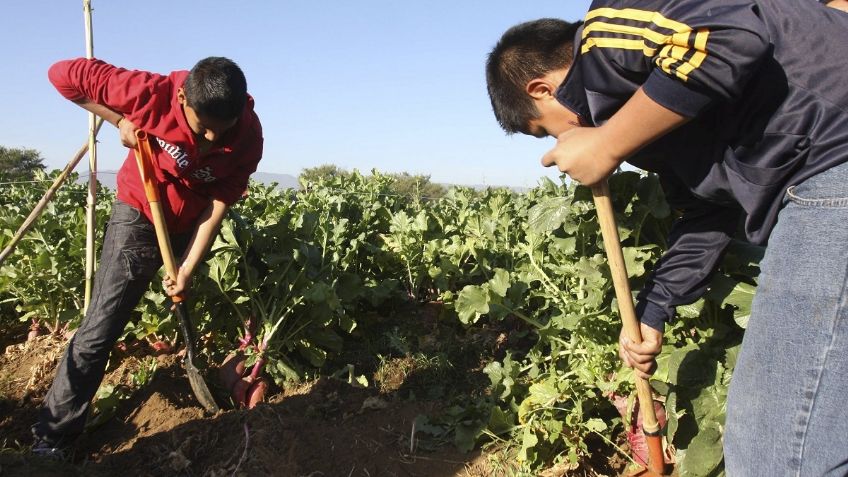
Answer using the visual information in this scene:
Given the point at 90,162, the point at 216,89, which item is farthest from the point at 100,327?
the point at 216,89

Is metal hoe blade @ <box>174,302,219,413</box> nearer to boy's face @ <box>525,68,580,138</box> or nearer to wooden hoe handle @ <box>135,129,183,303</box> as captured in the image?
wooden hoe handle @ <box>135,129,183,303</box>

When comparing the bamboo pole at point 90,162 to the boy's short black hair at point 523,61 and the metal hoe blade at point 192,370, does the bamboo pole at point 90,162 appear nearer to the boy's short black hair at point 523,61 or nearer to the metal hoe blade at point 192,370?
the metal hoe blade at point 192,370

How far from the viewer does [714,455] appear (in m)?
2.30

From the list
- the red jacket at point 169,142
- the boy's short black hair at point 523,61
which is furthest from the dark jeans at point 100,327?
the boy's short black hair at point 523,61

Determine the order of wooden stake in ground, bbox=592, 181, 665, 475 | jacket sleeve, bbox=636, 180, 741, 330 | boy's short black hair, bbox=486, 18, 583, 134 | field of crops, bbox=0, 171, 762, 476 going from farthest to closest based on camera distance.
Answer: field of crops, bbox=0, 171, 762, 476 → jacket sleeve, bbox=636, 180, 741, 330 → wooden stake in ground, bbox=592, 181, 665, 475 → boy's short black hair, bbox=486, 18, 583, 134

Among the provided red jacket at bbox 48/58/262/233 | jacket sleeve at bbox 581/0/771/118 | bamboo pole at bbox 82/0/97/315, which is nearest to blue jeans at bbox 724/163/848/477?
jacket sleeve at bbox 581/0/771/118

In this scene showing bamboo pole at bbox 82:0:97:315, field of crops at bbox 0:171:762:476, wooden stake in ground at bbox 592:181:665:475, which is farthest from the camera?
bamboo pole at bbox 82:0:97:315

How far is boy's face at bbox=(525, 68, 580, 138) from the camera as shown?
71.1 inches

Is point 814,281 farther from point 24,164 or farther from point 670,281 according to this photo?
point 24,164

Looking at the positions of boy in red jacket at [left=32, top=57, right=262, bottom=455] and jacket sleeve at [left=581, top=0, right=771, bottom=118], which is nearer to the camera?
jacket sleeve at [left=581, top=0, right=771, bottom=118]

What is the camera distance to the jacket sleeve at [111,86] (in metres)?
3.02

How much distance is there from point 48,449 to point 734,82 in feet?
11.2

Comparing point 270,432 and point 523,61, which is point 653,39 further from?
point 270,432

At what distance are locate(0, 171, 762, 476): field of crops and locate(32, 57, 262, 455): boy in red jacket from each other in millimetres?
396
